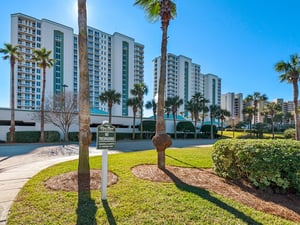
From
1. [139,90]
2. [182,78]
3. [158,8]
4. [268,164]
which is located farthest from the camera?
[182,78]

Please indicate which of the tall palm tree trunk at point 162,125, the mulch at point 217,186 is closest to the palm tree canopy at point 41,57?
the tall palm tree trunk at point 162,125

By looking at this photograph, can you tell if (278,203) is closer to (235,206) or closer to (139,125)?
(235,206)

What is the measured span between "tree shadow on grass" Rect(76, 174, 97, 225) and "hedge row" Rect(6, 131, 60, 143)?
1005 inches

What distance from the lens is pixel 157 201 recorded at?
14.2 ft

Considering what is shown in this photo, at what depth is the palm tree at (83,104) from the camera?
19.9 ft

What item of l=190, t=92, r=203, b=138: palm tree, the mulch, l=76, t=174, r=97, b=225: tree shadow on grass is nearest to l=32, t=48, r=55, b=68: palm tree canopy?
the mulch

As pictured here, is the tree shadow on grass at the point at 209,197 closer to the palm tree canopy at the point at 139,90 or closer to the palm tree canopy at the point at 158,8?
the palm tree canopy at the point at 158,8

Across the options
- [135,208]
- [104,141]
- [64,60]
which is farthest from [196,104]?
[64,60]

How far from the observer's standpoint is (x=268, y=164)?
5.26 meters

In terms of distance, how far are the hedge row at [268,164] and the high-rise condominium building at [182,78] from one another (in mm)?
86309

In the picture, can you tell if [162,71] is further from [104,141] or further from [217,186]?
[217,186]

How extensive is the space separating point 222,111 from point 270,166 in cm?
5398

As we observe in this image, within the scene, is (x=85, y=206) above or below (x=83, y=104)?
below

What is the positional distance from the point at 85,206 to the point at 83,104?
317 cm
